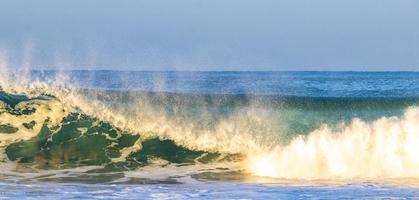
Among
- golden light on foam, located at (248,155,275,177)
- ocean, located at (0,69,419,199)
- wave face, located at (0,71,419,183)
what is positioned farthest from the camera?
wave face, located at (0,71,419,183)

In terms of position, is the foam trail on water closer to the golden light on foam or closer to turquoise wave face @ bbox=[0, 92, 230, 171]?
the golden light on foam

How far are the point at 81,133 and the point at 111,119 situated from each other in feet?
3.14

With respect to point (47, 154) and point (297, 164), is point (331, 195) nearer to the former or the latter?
point (297, 164)

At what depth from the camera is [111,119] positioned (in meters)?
19.4

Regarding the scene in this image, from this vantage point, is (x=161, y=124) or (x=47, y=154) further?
(x=161, y=124)

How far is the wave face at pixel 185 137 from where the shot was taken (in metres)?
14.8

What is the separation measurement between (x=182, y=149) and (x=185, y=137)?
41.5 inches

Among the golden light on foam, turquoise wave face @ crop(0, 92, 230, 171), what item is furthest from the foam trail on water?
turquoise wave face @ crop(0, 92, 230, 171)

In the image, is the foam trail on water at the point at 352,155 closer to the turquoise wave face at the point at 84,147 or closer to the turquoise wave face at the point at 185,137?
the turquoise wave face at the point at 185,137

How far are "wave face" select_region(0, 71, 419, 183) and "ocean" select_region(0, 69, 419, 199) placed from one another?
3 cm

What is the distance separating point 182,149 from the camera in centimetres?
1727

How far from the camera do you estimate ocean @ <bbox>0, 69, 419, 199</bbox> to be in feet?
40.6

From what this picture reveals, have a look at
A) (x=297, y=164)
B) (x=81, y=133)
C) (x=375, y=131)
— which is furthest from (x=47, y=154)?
(x=375, y=131)

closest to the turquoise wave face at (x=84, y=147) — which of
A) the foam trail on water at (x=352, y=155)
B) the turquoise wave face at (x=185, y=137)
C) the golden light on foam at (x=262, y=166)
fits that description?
the turquoise wave face at (x=185, y=137)
